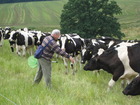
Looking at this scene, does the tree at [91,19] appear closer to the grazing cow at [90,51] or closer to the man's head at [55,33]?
the grazing cow at [90,51]

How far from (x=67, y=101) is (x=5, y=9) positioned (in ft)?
247

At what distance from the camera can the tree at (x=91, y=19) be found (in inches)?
1259

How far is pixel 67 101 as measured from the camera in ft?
21.5

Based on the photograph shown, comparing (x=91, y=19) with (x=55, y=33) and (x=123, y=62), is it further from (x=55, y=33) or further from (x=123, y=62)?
(x=55, y=33)

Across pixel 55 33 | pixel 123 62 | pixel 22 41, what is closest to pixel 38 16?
pixel 22 41

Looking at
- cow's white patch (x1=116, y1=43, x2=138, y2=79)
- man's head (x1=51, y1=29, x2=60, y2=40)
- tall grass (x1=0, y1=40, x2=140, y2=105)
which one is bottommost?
tall grass (x1=0, y1=40, x2=140, y2=105)

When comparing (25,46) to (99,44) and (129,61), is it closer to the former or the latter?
(99,44)

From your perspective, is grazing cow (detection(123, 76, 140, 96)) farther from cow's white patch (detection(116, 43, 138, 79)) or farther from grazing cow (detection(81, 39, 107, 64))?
grazing cow (detection(81, 39, 107, 64))

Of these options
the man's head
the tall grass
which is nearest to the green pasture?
the tall grass

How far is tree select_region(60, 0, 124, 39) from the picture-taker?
3198 centimetres

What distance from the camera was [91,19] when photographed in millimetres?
32938

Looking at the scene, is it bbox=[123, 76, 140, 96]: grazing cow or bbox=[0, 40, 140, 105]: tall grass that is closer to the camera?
bbox=[123, 76, 140, 96]: grazing cow

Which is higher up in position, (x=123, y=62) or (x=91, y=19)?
(x=91, y=19)

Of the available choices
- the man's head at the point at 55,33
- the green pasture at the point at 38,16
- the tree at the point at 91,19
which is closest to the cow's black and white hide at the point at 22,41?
the man's head at the point at 55,33
